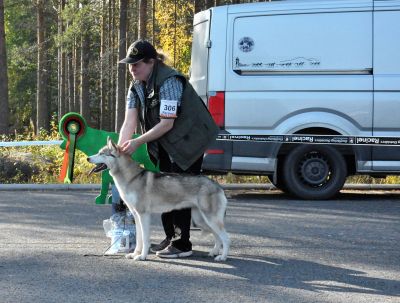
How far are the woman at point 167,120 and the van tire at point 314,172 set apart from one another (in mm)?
4112

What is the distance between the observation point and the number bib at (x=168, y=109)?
577 centimetres

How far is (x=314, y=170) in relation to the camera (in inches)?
399

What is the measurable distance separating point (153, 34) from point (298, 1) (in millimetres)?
21954

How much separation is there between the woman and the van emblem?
162 inches

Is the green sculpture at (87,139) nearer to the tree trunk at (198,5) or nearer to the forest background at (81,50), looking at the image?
the forest background at (81,50)

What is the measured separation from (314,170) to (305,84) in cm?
132

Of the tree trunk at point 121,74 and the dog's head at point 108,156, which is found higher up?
the tree trunk at point 121,74

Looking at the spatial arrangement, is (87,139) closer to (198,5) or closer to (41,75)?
(198,5)

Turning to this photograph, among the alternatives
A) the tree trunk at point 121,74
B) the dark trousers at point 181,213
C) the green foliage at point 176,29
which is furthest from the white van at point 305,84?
the green foliage at point 176,29

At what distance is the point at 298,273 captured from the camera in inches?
220

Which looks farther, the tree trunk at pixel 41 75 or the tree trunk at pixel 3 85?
the tree trunk at pixel 41 75

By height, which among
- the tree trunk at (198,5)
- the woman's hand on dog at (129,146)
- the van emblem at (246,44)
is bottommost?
the woman's hand on dog at (129,146)

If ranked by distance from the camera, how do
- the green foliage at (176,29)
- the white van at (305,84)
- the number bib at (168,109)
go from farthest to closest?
the green foliage at (176,29) → the white van at (305,84) → the number bib at (168,109)

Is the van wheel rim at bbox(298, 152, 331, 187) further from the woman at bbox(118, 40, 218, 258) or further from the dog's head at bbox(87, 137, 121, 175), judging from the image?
the dog's head at bbox(87, 137, 121, 175)
